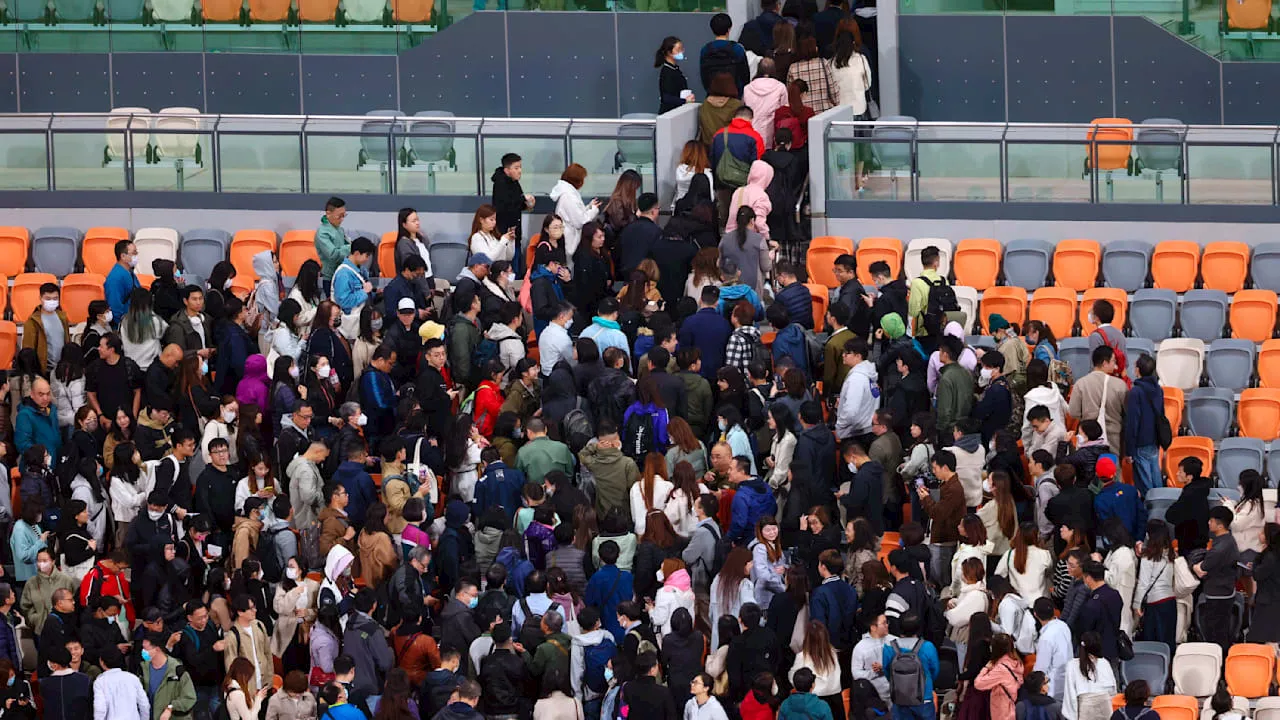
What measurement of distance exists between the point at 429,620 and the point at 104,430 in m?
4.03

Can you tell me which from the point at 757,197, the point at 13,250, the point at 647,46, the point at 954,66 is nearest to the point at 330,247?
the point at 13,250

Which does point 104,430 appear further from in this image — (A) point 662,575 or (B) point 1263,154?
(B) point 1263,154

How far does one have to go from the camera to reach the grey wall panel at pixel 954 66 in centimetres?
2812

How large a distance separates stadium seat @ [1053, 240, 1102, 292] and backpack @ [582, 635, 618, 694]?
7009mm

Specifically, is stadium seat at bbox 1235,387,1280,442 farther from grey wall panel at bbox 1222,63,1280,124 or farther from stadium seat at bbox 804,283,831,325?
grey wall panel at bbox 1222,63,1280,124

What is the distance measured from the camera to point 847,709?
18.5 m

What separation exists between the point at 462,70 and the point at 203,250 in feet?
18.5

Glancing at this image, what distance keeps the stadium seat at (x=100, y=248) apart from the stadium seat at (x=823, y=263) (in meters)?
7.04

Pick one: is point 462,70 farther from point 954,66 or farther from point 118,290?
point 118,290

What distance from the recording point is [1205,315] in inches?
885

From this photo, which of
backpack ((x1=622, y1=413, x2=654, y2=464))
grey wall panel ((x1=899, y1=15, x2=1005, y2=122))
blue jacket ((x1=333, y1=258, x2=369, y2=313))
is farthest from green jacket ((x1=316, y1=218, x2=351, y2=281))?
grey wall panel ((x1=899, y1=15, x2=1005, y2=122))

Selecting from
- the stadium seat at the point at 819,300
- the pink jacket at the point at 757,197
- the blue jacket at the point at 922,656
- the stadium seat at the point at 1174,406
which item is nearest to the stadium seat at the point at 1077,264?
the stadium seat at the point at 1174,406

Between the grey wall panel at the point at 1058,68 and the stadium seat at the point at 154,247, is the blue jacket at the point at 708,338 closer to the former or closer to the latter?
the stadium seat at the point at 154,247

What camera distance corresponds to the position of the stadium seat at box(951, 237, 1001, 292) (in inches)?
924
